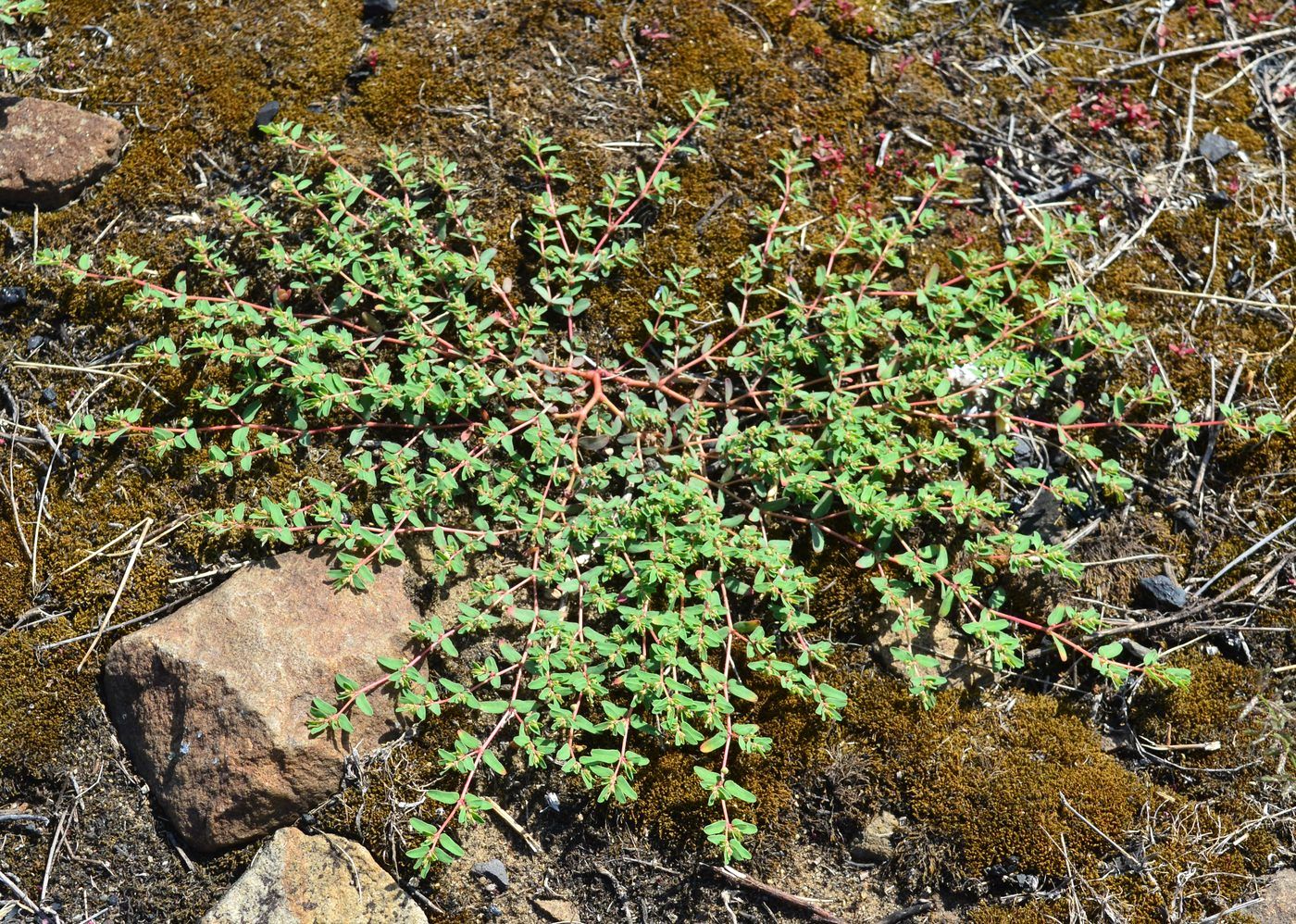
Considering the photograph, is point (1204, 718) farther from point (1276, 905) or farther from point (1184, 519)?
point (1184, 519)

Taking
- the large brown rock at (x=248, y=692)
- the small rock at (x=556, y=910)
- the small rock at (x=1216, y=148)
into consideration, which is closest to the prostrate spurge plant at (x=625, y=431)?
the large brown rock at (x=248, y=692)

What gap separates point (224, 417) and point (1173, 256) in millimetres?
4917

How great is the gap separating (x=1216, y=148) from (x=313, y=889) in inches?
227

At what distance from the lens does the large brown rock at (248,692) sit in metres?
3.80

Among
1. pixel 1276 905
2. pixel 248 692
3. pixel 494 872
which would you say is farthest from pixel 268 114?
pixel 1276 905

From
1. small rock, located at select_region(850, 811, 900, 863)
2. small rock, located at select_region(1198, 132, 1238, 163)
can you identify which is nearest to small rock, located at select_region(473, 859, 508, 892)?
small rock, located at select_region(850, 811, 900, 863)

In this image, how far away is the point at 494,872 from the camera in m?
3.93

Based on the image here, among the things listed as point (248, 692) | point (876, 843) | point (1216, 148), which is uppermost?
point (1216, 148)

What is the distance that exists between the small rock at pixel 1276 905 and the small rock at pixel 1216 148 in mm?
3608

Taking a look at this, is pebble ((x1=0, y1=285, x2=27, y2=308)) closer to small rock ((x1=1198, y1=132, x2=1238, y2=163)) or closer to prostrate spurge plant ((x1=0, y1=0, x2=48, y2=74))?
prostrate spurge plant ((x1=0, y1=0, x2=48, y2=74))

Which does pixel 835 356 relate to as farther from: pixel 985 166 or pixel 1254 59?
pixel 1254 59

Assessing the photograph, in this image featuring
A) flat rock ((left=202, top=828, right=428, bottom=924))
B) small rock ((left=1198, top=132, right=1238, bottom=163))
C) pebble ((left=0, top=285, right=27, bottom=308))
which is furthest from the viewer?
small rock ((left=1198, top=132, right=1238, bottom=163))

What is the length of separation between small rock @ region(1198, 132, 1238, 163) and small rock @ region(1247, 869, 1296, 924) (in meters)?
3.61

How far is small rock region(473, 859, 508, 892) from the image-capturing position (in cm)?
393
